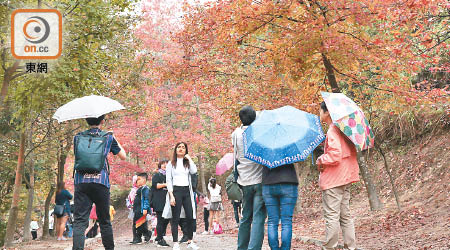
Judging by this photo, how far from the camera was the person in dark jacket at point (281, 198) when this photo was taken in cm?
588

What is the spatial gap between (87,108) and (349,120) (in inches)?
142

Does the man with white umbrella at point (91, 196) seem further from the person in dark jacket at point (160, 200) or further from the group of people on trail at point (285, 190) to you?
the person in dark jacket at point (160, 200)

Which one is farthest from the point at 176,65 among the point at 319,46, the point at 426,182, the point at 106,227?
the point at 106,227

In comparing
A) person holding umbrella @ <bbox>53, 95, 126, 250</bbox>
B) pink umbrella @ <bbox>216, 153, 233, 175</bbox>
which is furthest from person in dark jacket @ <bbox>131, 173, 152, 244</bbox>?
person holding umbrella @ <bbox>53, 95, 126, 250</bbox>

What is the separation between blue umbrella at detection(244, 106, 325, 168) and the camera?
231 inches

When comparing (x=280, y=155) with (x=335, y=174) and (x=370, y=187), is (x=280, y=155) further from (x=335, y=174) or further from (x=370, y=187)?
(x=370, y=187)

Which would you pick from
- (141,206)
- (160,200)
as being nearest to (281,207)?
(160,200)

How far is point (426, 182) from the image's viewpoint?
12812mm

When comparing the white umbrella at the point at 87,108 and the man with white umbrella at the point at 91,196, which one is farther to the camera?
the white umbrella at the point at 87,108

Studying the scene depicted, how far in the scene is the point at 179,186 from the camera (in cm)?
891

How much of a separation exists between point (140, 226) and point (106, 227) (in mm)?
5228

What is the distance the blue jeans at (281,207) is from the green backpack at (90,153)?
220 centimetres

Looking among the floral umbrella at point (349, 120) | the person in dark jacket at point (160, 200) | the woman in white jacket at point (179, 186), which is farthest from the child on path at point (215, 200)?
the floral umbrella at point (349, 120)

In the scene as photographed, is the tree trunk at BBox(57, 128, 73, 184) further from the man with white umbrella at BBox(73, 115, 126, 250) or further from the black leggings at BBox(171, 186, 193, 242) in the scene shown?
the man with white umbrella at BBox(73, 115, 126, 250)
